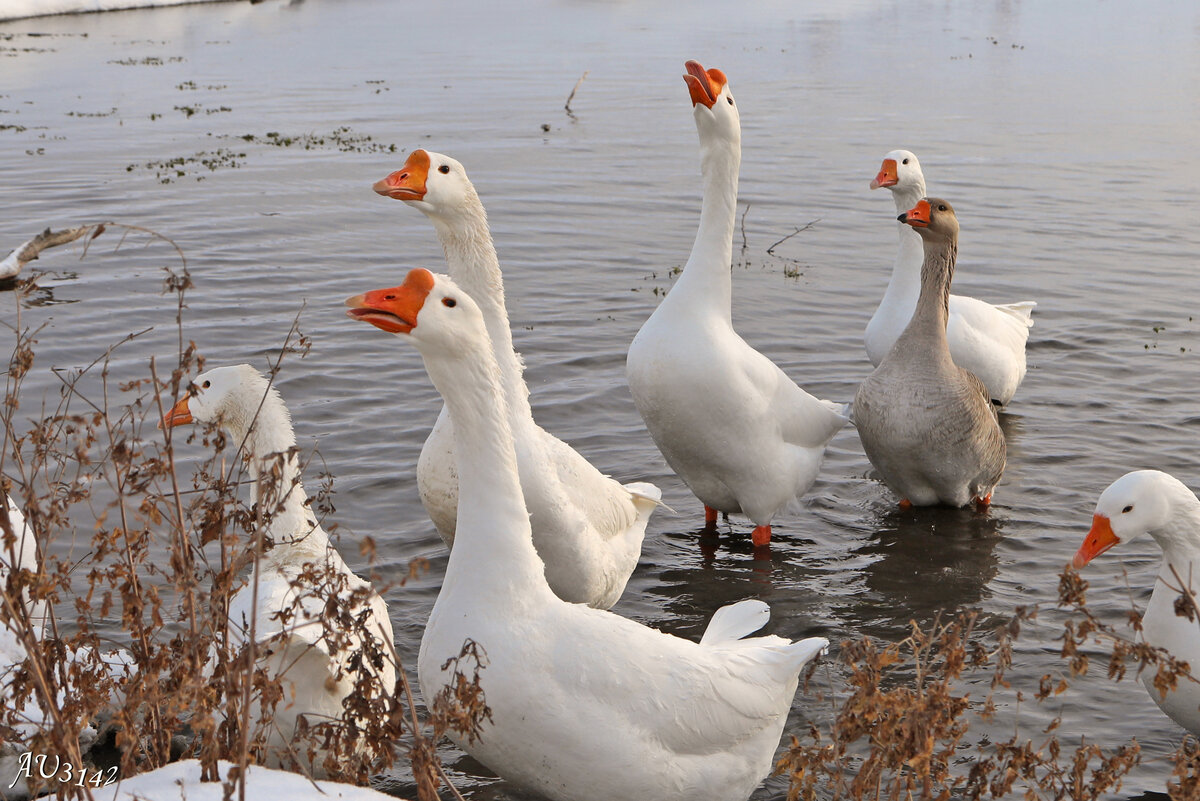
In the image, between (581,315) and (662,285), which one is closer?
(581,315)

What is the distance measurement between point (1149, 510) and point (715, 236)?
Result: 3138mm

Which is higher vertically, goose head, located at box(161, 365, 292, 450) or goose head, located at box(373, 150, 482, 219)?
goose head, located at box(373, 150, 482, 219)

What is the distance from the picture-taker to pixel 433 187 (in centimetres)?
635

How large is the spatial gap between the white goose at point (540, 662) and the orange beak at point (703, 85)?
327 centimetres

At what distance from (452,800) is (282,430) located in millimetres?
1959

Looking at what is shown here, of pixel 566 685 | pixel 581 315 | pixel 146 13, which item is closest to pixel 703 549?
pixel 566 685

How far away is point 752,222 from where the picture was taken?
16109mm

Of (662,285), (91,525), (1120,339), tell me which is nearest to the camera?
(91,525)

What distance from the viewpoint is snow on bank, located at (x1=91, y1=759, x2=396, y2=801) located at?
155 inches

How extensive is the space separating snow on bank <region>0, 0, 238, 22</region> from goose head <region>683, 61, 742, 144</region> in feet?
Answer: 137

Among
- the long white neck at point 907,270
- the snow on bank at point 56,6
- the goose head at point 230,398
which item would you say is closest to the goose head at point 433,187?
the goose head at point 230,398

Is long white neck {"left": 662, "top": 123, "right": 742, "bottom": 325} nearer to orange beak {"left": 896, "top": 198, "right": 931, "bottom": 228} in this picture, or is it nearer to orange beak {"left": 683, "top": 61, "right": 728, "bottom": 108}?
orange beak {"left": 683, "top": 61, "right": 728, "bottom": 108}

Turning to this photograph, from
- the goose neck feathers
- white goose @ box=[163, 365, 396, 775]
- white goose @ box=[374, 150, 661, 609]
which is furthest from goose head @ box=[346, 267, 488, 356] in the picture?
the goose neck feathers

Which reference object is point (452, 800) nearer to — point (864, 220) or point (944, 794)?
point (944, 794)
